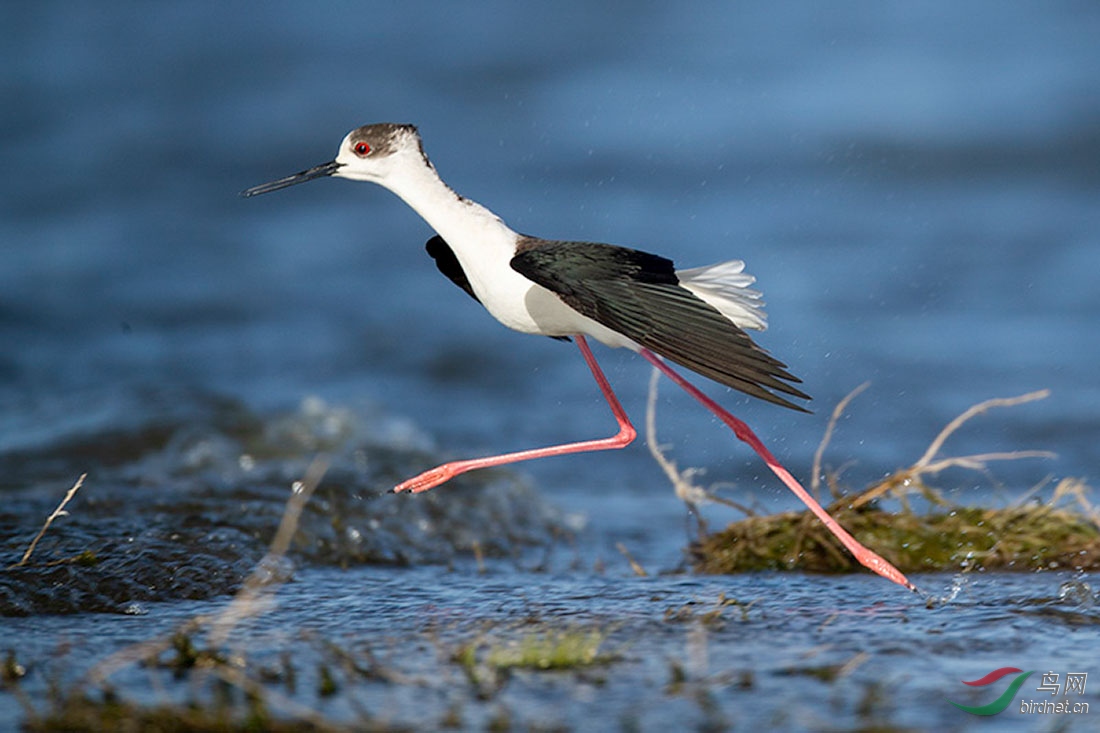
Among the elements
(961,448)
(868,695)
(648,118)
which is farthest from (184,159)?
(868,695)

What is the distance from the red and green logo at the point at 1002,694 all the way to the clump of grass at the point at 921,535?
1531 mm

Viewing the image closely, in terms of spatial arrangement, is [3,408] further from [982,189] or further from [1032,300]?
[982,189]

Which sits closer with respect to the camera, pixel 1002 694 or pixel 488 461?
pixel 1002 694

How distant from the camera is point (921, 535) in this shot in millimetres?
5023

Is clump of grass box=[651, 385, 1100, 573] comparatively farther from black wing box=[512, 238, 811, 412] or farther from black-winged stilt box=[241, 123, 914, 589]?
black wing box=[512, 238, 811, 412]

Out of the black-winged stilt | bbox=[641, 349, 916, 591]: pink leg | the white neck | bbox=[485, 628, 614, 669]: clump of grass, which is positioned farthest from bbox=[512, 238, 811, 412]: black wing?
bbox=[485, 628, 614, 669]: clump of grass

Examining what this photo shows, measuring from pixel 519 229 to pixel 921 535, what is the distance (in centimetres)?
675

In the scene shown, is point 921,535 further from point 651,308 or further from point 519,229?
point 519,229

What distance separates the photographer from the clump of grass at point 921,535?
4.88 meters

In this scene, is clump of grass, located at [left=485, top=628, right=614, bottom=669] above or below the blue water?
below

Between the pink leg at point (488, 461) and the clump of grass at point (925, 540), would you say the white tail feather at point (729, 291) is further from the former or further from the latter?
the clump of grass at point (925, 540)

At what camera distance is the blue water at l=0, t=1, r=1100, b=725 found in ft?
26.7

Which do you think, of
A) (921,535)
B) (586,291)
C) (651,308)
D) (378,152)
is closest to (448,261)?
(378,152)

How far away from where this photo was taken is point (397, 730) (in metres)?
2.86
